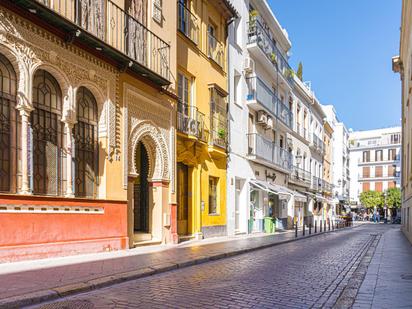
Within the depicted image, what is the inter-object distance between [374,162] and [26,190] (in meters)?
85.8

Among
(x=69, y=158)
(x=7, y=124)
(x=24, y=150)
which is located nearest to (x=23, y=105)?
(x=7, y=124)

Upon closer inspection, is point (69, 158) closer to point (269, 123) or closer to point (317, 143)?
point (269, 123)

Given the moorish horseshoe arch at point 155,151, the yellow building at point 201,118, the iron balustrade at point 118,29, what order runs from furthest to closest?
the yellow building at point 201,118 → the moorish horseshoe arch at point 155,151 → the iron balustrade at point 118,29

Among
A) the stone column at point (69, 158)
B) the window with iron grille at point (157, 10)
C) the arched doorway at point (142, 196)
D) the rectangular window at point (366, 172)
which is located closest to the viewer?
the stone column at point (69, 158)

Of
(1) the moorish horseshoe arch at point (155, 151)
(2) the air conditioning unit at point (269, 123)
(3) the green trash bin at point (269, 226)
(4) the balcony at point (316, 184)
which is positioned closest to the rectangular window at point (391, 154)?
(4) the balcony at point (316, 184)

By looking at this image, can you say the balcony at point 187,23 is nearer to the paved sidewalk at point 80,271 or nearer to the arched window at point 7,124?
the arched window at point 7,124

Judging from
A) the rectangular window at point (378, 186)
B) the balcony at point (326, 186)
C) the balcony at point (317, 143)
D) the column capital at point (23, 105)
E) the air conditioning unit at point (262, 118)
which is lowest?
the rectangular window at point (378, 186)

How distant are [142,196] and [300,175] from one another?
22.0 meters

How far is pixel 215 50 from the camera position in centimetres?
1972

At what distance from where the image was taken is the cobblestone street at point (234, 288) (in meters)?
6.14

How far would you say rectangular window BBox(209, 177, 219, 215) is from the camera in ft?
62.2

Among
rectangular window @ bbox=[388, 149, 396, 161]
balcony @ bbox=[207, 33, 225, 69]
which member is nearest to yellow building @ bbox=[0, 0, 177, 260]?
balcony @ bbox=[207, 33, 225, 69]

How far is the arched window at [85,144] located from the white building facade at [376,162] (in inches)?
2958

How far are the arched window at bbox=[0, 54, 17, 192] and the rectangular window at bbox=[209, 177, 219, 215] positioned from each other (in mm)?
10870
